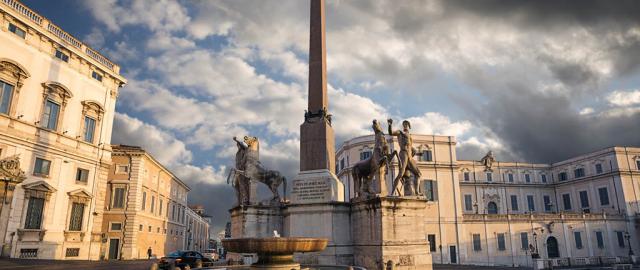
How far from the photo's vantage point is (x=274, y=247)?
895 centimetres

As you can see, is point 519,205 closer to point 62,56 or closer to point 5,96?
point 62,56

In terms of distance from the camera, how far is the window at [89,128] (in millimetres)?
30734

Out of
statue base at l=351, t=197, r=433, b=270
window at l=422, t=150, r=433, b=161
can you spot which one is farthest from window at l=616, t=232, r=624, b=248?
statue base at l=351, t=197, r=433, b=270

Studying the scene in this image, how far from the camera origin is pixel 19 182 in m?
24.6

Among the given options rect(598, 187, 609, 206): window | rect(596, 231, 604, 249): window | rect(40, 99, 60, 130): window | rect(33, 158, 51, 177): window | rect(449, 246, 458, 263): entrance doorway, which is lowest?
rect(449, 246, 458, 263): entrance doorway

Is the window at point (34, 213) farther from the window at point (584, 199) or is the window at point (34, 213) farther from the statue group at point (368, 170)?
the window at point (584, 199)

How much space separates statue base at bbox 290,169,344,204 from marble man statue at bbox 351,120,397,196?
0.84m

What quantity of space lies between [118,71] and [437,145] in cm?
3440

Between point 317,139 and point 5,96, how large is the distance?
2145 centimetres

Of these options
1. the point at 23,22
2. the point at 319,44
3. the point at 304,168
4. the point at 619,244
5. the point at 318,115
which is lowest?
the point at 619,244

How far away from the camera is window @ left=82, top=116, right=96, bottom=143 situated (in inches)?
1210

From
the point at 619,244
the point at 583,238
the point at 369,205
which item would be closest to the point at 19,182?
the point at 369,205

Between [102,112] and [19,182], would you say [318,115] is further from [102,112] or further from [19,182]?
[102,112]

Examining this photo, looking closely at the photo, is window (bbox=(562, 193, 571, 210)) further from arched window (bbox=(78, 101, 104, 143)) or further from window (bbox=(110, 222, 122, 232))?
arched window (bbox=(78, 101, 104, 143))
